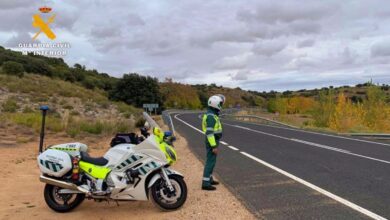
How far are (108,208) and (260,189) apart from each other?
119 inches

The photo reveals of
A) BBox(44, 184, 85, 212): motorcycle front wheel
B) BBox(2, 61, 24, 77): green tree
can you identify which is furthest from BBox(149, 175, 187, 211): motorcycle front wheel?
BBox(2, 61, 24, 77): green tree

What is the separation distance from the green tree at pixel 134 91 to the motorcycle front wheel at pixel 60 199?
2229 inches

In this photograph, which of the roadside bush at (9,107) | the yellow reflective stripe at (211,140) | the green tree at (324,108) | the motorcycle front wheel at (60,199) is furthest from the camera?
the green tree at (324,108)

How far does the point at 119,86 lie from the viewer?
2554 inches

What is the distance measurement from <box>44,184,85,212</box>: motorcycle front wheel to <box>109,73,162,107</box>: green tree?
186ft

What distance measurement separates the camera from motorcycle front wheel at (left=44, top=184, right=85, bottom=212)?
6902mm

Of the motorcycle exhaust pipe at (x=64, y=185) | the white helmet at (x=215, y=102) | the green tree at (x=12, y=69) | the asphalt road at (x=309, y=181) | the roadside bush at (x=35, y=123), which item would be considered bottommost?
the roadside bush at (x=35, y=123)

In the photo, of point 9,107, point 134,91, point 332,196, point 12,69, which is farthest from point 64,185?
point 134,91

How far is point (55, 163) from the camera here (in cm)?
659

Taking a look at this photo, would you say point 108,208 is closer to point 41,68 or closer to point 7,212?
point 7,212

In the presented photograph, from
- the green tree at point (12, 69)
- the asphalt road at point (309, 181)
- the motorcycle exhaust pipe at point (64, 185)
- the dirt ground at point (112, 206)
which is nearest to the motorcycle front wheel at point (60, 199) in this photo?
the dirt ground at point (112, 206)

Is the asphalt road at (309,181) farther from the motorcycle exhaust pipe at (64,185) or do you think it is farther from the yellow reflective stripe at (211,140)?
the motorcycle exhaust pipe at (64,185)

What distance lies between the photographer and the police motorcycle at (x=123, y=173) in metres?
6.54

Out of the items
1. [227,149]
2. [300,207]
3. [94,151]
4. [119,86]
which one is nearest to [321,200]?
[300,207]
